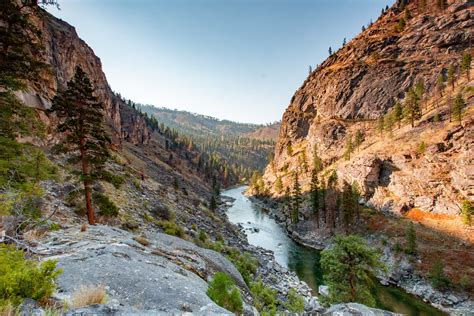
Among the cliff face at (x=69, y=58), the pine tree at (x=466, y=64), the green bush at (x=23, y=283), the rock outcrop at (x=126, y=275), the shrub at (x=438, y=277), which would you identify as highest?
the pine tree at (x=466, y=64)

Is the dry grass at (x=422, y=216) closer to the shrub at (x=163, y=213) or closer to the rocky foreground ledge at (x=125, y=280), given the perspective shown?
the shrub at (x=163, y=213)

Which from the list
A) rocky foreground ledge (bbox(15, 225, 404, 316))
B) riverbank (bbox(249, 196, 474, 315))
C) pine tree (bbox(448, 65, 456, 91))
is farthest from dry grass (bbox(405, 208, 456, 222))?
pine tree (bbox(448, 65, 456, 91))

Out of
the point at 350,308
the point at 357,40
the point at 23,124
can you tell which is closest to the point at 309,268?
the point at 350,308

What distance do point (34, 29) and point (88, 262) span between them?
35.4 ft

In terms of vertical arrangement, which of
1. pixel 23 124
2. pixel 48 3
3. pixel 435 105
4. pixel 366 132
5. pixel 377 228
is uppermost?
pixel 435 105

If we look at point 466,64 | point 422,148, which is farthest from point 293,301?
point 466,64

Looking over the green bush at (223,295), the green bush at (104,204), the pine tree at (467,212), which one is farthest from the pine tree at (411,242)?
the green bush at (104,204)

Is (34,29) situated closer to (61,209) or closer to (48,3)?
(48,3)

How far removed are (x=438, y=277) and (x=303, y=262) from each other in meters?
19.6

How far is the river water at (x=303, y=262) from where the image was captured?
31234 millimetres

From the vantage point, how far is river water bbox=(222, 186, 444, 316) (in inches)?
1230

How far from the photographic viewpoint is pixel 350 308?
8.65 m

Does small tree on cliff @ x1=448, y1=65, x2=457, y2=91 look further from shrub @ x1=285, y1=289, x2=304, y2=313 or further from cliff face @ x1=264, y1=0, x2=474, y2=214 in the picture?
shrub @ x1=285, y1=289, x2=304, y2=313

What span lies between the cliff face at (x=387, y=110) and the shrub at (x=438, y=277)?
61.2 feet
